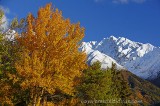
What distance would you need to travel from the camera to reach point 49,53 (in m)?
29.4

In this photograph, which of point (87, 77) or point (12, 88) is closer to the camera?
point (12, 88)

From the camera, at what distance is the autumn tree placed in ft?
93.3

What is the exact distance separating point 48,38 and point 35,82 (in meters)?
3.92

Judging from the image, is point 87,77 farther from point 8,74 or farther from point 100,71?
point 8,74

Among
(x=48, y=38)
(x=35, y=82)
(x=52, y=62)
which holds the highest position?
(x=48, y=38)

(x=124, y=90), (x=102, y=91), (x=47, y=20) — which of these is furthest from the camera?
(x=124, y=90)

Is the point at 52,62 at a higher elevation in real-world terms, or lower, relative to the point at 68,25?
lower

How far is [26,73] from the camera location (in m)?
28.1

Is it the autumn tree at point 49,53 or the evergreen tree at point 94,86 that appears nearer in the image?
the autumn tree at point 49,53

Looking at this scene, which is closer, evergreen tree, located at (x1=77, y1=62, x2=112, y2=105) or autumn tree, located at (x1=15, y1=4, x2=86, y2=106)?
autumn tree, located at (x1=15, y1=4, x2=86, y2=106)

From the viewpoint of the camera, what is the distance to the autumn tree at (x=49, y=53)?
2844 cm

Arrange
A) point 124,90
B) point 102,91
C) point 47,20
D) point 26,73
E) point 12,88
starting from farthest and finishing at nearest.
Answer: point 124,90 → point 102,91 → point 12,88 → point 47,20 → point 26,73

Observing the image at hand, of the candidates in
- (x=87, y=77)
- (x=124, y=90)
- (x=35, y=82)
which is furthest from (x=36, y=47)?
(x=124, y=90)

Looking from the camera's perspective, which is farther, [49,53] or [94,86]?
[94,86]
